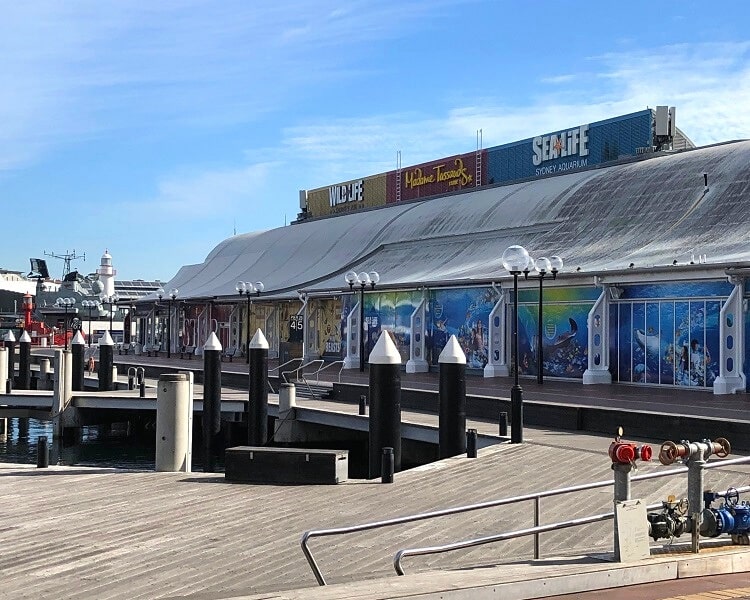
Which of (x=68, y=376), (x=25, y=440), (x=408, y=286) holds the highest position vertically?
(x=408, y=286)

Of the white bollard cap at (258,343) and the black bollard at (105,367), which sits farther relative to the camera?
the black bollard at (105,367)

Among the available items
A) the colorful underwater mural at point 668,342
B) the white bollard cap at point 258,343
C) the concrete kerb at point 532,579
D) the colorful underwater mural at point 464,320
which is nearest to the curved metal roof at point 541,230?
the colorful underwater mural at point 464,320

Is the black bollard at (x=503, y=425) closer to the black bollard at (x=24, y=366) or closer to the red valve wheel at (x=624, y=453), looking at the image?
the red valve wheel at (x=624, y=453)

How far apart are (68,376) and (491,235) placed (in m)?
20.9

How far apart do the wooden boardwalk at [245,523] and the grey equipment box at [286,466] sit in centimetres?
27

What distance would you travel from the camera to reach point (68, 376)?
1300 inches

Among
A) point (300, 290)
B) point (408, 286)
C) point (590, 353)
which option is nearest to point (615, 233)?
point (590, 353)

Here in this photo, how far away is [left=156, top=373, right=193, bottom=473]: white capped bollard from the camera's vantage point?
54.2 ft

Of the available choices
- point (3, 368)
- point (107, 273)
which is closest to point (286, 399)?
point (3, 368)

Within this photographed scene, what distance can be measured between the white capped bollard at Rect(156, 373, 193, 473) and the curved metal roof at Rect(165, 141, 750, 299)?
57.5ft

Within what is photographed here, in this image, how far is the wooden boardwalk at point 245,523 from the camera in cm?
898

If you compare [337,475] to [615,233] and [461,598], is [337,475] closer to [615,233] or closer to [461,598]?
[461,598]

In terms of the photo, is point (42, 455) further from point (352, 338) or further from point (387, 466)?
point (352, 338)

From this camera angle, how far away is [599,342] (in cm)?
3319
